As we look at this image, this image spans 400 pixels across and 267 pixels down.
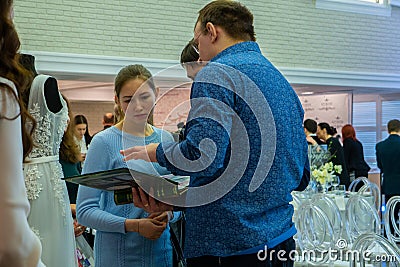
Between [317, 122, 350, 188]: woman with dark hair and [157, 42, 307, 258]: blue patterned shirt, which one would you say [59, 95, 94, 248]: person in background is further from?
[317, 122, 350, 188]: woman with dark hair

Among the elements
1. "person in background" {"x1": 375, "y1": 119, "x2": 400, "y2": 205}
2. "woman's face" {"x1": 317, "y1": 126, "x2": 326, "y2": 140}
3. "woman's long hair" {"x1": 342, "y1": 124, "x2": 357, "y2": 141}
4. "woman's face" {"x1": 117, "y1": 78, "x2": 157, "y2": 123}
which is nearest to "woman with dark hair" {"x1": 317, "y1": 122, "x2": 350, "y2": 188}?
"woman's face" {"x1": 317, "y1": 126, "x2": 326, "y2": 140}

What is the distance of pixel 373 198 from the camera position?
6625mm

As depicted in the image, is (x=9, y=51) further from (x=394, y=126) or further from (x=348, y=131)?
(x=348, y=131)

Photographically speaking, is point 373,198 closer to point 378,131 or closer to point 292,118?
point 292,118

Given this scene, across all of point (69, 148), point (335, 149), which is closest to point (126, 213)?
point (69, 148)

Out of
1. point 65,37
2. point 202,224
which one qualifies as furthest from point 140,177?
point 65,37

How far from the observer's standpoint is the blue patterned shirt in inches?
80.4

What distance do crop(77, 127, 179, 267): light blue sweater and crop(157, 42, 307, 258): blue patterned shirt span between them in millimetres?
513

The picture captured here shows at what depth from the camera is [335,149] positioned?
1013cm

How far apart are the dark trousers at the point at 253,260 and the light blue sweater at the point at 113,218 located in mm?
498

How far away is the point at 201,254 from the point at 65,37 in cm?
795

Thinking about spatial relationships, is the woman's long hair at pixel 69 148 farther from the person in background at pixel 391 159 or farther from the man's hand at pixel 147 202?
the person in background at pixel 391 159

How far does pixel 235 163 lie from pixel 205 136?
6.5 inches

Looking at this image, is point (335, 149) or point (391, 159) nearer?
point (391, 159)
